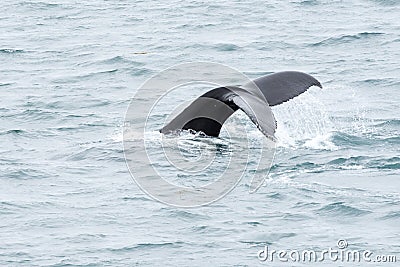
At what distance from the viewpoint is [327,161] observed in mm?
9977

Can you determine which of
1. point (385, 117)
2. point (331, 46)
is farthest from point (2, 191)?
point (331, 46)

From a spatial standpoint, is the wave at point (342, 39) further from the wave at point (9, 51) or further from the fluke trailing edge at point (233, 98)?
the fluke trailing edge at point (233, 98)

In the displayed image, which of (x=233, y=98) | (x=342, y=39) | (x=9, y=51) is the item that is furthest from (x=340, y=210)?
(x=9, y=51)

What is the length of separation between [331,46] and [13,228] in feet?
31.2

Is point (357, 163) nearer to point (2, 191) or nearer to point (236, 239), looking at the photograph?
point (236, 239)

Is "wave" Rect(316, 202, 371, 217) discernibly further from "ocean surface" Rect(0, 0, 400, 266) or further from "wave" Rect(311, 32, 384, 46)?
"wave" Rect(311, 32, 384, 46)

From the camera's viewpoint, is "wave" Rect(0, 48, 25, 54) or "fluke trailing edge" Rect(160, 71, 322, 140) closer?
"fluke trailing edge" Rect(160, 71, 322, 140)

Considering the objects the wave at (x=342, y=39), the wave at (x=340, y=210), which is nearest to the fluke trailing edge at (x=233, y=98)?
the wave at (x=340, y=210)

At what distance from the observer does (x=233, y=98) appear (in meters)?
9.27

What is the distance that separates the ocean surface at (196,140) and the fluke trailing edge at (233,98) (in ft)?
0.64

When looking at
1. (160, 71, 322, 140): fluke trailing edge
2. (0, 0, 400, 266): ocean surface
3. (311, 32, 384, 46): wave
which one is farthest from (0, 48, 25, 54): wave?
(160, 71, 322, 140): fluke trailing edge

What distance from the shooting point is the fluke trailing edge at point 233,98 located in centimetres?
965

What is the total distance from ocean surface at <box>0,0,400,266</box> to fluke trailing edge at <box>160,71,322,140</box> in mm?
195

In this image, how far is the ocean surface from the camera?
26.8 ft
